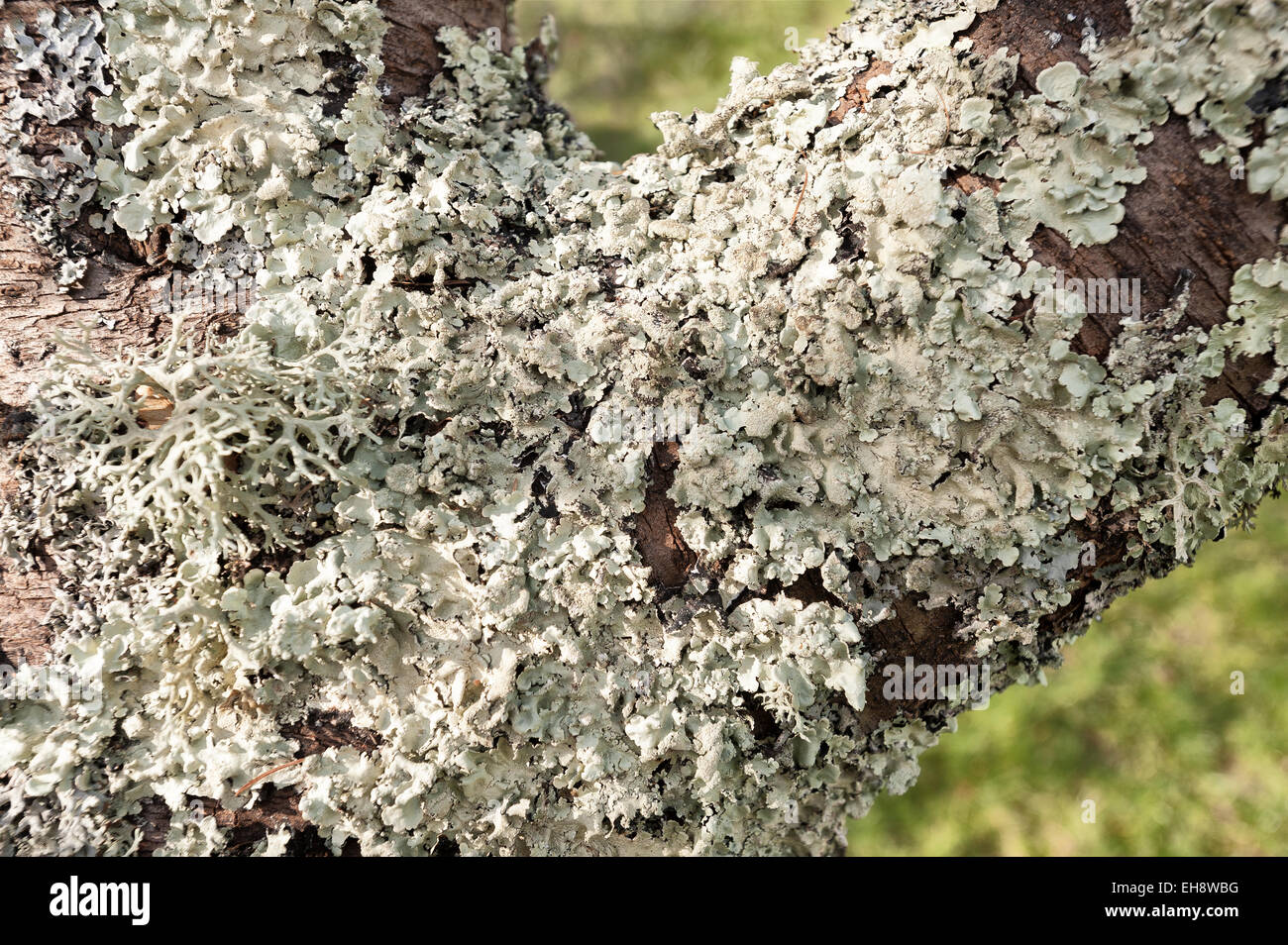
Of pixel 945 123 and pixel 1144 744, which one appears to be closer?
pixel 945 123

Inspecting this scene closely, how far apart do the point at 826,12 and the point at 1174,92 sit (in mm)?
3569

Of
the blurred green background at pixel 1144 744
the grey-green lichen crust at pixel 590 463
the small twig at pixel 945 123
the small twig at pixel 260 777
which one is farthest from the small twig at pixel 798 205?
the blurred green background at pixel 1144 744

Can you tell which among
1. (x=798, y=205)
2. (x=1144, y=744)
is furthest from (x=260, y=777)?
(x=1144, y=744)

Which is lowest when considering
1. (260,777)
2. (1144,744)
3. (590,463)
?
(1144,744)

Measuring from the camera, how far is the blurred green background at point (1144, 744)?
3002mm

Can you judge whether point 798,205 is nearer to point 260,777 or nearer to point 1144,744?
point 260,777

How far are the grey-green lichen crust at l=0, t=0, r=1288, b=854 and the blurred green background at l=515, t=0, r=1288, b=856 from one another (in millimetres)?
1988

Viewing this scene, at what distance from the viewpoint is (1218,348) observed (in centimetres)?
140

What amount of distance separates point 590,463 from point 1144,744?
9.17 ft

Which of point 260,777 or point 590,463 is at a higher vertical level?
point 590,463

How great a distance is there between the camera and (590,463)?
145 cm

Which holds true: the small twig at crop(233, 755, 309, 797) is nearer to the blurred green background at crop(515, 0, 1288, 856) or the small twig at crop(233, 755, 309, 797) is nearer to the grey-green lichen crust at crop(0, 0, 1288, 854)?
the grey-green lichen crust at crop(0, 0, 1288, 854)
